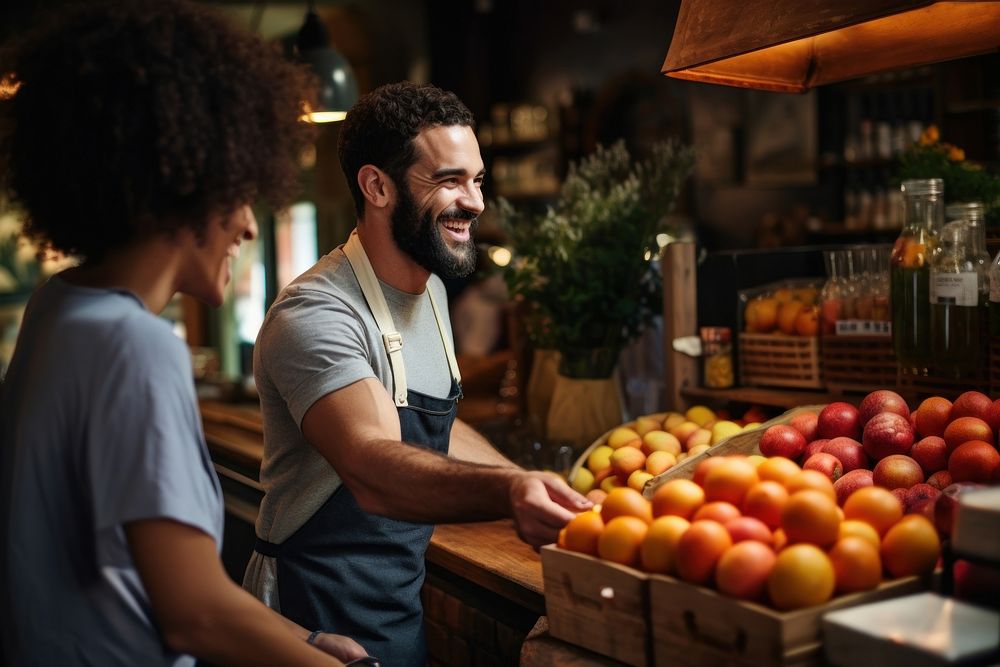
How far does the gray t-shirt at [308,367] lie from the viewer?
1.77 m

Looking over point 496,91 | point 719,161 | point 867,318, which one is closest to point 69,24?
point 867,318

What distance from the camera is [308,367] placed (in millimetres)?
1767

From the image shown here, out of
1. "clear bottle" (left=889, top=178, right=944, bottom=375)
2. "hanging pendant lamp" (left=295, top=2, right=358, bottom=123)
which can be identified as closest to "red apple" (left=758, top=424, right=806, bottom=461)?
"clear bottle" (left=889, top=178, right=944, bottom=375)

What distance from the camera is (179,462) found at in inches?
45.1

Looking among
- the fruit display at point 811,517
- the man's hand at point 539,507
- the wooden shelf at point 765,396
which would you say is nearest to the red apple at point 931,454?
the fruit display at point 811,517

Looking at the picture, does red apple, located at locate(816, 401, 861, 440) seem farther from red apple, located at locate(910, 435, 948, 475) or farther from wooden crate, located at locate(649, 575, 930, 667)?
wooden crate, located at locate(649, 575, 930, 667)

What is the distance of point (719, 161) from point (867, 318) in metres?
4.83

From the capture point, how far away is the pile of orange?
1.26m

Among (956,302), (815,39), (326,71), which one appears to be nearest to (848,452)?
(956,302)

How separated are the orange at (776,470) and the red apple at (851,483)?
239 mm

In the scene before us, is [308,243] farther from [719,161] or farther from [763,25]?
[763,25]

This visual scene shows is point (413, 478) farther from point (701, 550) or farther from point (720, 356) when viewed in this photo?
point (720, 356)

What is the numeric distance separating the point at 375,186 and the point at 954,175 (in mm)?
1328

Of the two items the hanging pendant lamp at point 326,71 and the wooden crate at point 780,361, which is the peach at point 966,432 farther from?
the hanging pendant lamp at point 326,71
